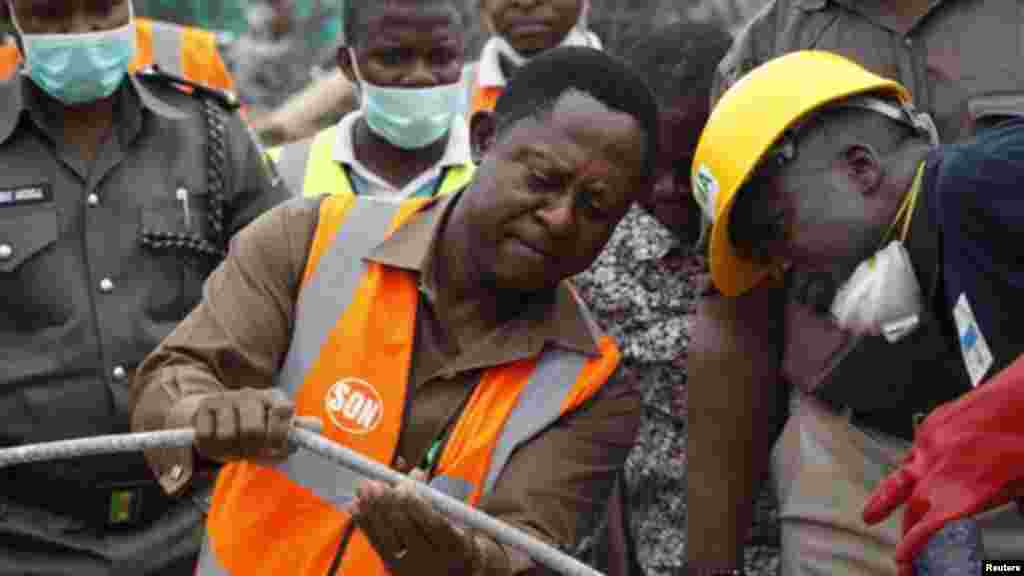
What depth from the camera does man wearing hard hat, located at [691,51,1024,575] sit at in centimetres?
450

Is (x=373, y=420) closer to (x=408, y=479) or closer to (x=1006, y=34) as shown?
(x=408, y=479)

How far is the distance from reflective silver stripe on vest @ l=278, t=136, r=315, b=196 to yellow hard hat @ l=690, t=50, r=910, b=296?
5.45 ft

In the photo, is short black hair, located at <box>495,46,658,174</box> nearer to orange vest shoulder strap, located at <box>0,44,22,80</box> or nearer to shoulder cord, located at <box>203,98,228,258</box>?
shoulder cord, located at <box>203,98,228,258</box>

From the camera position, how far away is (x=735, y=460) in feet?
17.4

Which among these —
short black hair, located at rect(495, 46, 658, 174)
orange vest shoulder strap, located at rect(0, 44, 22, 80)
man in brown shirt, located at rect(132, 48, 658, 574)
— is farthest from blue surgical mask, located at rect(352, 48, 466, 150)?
man in brown shirt, located at rect(132, 48, 658, 574)

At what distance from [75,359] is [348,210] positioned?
109 cm

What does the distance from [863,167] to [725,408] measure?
0.81 meters

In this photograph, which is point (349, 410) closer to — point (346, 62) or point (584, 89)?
point (584, 89)

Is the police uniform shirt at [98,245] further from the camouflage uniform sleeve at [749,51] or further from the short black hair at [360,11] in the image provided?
the camouflage uniform sleeve at [749,51]

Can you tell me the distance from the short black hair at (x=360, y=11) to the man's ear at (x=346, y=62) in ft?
0.08

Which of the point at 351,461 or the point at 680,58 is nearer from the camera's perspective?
the point at 351,461

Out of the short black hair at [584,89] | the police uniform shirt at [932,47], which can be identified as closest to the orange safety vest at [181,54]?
the short black hair at [584,89]

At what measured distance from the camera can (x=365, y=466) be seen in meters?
4.11

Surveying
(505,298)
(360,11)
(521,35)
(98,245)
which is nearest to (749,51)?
(505,298)
